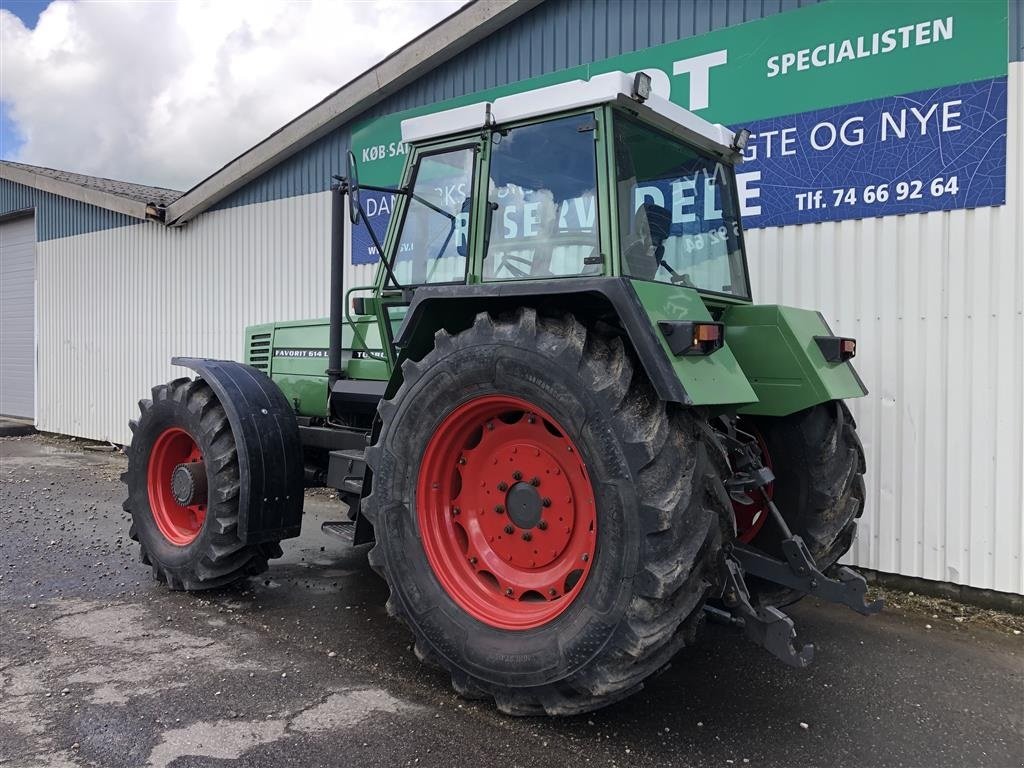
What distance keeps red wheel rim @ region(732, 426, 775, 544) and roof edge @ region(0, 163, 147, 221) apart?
382 inches

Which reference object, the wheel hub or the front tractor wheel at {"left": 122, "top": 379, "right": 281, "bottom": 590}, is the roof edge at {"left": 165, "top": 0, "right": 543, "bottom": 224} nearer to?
the front tractor wheel at {"left": 122, "top": 379, "right": 281, "bottom": 590}

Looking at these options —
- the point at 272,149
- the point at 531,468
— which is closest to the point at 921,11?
Result: the point at 531,468

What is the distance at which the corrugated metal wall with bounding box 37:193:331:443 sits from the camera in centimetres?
924

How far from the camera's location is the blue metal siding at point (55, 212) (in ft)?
38.8

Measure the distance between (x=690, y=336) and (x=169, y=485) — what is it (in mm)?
3819

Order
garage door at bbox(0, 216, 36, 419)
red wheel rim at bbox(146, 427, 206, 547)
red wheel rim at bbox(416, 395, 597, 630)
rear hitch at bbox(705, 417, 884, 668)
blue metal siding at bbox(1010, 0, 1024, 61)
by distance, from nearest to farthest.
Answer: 1. rear hitch at bbox(705, 417, 884, 668)
2. red wheel rim at bbox(416, 395, 597, 630)
3. blue metal siding at bbox(1010, 0, 1024, 61)
4. red wheel rim at bbox(146, 427, 206, 547)
5. garage door at bbox(0, 216, 36, 419)

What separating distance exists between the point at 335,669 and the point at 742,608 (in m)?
1.97

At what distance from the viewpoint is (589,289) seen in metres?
2.98

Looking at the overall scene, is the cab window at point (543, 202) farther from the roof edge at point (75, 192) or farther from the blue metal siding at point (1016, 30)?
the roof edge at point (75, 192)

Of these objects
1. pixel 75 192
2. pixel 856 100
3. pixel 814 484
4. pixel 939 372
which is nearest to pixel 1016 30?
pixel 856 100

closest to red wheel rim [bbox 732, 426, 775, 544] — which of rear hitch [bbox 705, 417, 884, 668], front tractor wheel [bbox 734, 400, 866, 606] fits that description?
front tractor wheel [bbox 734, 400, 866, 606]

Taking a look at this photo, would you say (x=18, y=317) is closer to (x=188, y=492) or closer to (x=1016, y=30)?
(x=188, y=492)

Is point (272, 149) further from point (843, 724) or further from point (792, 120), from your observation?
point (843, 724)

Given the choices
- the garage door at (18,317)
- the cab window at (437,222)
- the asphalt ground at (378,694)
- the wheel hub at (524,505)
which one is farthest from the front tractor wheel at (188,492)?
the garage door at (18,317)
